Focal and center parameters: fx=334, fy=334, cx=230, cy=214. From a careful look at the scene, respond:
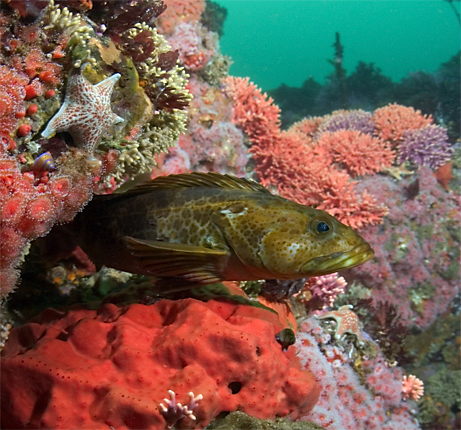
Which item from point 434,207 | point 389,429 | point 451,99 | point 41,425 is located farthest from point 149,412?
point 451,99

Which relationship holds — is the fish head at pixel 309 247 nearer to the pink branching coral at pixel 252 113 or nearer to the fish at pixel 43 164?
the fish at pixel 43 164

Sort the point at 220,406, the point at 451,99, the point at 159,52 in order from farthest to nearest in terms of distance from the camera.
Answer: the point at 451,99 < the point at 159,52 < the point at 220,406

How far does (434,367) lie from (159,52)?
307 inches

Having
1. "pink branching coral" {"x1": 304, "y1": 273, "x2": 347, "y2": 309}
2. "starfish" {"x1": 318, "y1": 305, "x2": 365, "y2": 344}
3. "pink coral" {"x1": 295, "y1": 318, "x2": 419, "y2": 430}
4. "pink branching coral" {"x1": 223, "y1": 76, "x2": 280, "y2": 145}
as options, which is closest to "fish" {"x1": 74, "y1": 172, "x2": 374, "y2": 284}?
"pink coral" {"x1": 295, "y1": 318, "x2": 419, "y2": 430}

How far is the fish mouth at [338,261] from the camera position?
7.96ft

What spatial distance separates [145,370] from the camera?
2234mm

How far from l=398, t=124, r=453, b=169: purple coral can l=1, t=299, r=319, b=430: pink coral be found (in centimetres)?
618

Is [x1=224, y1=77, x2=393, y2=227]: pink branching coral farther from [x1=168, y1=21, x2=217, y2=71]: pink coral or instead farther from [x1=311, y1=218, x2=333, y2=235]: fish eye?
[x1=311, y1=218, x2=333, y2=235]: fish eye

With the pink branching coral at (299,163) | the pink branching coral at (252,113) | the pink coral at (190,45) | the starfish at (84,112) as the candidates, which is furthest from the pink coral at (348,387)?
the pink coral at (190,45)

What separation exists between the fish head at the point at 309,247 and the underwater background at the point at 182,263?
10 cm

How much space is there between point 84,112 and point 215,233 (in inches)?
52.5

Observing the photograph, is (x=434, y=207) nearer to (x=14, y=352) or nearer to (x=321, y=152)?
(x=321, y=152)

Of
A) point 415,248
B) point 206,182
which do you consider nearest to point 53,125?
point 206,182

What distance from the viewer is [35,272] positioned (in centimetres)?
362
